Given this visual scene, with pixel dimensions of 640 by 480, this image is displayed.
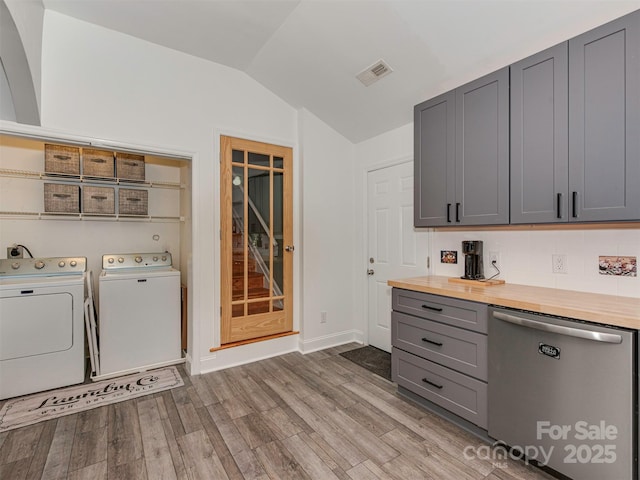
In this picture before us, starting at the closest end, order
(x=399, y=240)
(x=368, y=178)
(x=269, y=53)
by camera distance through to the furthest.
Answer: (x=269, y=53)
(x=399, y=240)
(x=368, y=178)

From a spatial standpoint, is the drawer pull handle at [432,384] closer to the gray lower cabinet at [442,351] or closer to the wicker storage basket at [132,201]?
the gray lower cabinet at [442,351]

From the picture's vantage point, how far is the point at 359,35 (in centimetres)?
243

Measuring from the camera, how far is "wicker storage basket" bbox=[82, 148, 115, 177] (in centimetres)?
320

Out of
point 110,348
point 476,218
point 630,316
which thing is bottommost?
point 110,348

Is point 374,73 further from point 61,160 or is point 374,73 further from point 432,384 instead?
point 61,160

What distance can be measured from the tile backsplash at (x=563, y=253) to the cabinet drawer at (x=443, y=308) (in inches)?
25.3

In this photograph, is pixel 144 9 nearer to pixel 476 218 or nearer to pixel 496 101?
pixel 496 101

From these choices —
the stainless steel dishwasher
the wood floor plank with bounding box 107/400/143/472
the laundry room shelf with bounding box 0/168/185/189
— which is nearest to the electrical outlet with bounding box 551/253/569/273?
the stainless steel dishwasher

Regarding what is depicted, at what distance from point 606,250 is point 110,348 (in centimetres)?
404

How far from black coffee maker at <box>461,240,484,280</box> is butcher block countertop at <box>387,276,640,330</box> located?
18 cm

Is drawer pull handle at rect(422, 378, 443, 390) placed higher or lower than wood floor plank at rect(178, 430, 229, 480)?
higher

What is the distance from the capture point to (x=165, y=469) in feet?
5.79

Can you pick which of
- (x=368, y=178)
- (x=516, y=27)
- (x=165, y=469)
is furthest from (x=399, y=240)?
(x=165, y=469)

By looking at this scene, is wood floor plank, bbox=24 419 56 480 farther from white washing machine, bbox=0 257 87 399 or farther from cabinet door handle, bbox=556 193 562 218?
cabinet door handle, bbox=556 193 562 218
